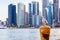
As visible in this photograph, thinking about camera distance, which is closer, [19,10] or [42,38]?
[42,38]

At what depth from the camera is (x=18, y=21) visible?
36.8 ft

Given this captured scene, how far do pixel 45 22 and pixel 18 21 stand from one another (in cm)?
866

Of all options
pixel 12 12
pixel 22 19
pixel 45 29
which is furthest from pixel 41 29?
pixel 22 19

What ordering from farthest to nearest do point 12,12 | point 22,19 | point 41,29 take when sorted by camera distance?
1. point 22,19
2. point 12,12
3. point 41,29

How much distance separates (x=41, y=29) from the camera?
2502mm

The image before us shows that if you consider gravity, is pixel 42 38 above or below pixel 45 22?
below

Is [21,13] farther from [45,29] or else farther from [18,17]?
[45,29]

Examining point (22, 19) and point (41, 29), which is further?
point (22, 19)

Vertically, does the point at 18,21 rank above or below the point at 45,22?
below

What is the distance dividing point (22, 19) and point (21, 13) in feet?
1.04

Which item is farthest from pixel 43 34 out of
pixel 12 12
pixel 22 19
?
pixel 22 19

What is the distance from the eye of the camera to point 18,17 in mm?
10922

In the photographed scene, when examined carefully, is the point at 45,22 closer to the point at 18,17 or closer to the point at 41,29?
the point at 41,29

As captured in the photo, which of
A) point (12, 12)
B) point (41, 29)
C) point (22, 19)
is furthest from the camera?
point (22, 19)
